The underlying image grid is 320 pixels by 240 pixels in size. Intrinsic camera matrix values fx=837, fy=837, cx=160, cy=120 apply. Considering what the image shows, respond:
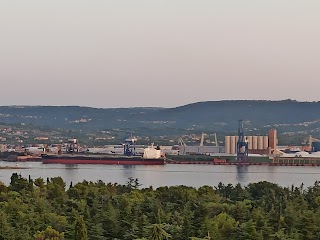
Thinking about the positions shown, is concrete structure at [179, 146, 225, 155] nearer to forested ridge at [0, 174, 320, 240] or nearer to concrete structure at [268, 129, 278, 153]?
concrete structure at [268, 129, 278, 153]

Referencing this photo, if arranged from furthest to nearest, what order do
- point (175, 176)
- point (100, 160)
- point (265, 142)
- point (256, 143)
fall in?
point (256, 143)
point (265, 142)
point (100, 160)
point (175, 176)

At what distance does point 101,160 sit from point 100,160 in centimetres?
11

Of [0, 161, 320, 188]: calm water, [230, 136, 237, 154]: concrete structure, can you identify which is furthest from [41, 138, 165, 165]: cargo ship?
[230, 136, 237, 154]: concrete structure

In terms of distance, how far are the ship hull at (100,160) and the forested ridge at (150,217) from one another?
175 feet

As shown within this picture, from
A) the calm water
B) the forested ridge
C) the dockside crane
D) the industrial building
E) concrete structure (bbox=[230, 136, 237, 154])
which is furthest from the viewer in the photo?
concrete structure (bbox=[230, 136, 237, 154])

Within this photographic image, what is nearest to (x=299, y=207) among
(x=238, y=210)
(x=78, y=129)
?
(x=238, y=210)

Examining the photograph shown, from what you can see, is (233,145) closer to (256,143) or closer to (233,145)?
(233,145)

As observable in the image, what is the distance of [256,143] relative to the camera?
97500 mm

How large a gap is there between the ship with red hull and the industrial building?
54.5 feet

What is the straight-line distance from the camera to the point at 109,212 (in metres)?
19.5

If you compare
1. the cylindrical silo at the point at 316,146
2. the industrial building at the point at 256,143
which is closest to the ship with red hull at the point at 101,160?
the industrial building at the point at 256,143

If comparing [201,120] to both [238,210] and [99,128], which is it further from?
[238,210]

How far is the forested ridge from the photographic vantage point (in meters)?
17.1

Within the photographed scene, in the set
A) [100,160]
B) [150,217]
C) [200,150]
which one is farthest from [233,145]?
[150,217]
